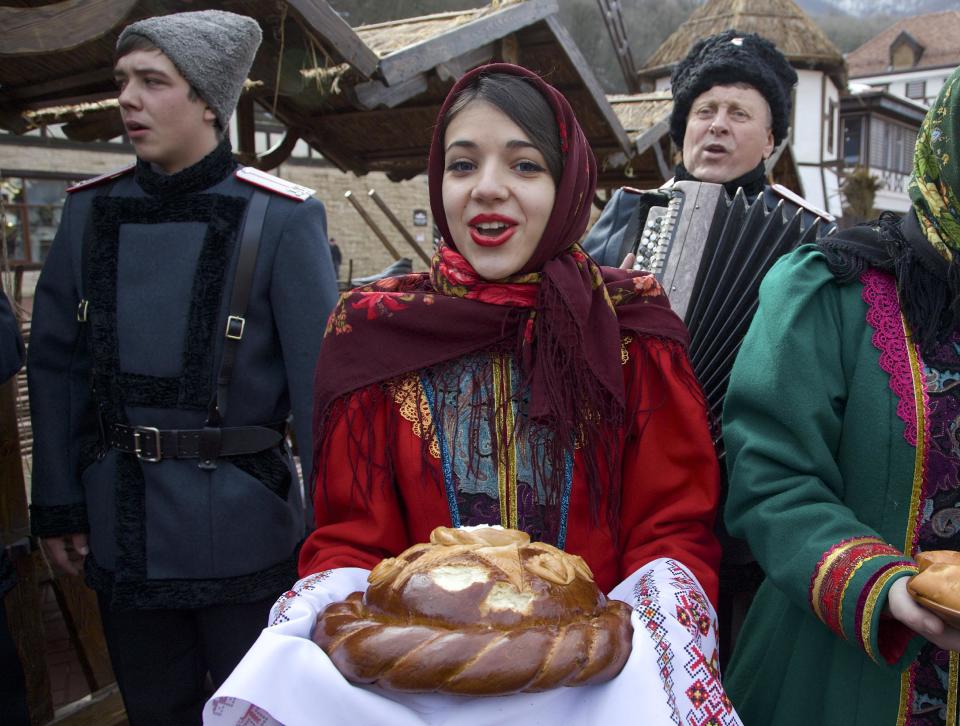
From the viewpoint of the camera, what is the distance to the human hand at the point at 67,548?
2.44 m

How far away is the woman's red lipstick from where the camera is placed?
1.60 m

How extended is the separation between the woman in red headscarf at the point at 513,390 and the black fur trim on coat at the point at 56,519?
1086 mm

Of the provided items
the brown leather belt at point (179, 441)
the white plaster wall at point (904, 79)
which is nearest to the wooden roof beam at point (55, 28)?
the brown leather belt at point (179, 441)

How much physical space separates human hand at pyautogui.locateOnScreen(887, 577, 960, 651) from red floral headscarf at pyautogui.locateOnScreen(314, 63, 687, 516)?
1.85 feet

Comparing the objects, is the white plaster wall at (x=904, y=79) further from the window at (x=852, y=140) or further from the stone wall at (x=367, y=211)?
the stone wall at (x=367, y=211)

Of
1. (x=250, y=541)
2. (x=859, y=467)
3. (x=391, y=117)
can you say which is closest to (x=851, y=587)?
(x=859, y=467)

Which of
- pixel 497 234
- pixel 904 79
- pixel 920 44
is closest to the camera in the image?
pixel 497 234

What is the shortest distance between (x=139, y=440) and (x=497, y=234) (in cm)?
128

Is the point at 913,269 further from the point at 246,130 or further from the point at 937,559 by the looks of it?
the point at 246,130

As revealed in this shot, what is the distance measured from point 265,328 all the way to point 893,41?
192ft

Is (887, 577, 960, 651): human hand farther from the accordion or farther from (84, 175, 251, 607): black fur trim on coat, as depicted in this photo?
(84, 175, 251, 607): black fur trim on coat

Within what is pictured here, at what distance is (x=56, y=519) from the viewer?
2.39 meters

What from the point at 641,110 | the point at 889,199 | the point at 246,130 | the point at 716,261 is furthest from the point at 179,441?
the point at 889,199

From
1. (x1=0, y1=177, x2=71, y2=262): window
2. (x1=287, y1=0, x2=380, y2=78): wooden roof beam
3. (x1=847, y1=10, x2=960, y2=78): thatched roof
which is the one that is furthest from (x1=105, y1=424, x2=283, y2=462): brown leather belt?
(x1=847, y1=10, x2=960, y2=78): thatched roof
